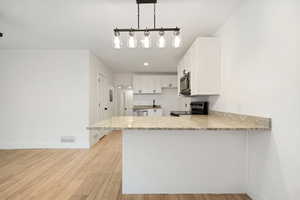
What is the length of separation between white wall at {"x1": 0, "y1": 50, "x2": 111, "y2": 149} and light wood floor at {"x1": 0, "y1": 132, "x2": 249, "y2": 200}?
15.8 inches

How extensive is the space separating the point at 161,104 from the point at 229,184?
17.8 feet

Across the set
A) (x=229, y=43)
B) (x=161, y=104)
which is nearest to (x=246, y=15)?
(x=229, y=43)

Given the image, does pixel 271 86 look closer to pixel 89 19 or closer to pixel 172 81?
pixel 89 19

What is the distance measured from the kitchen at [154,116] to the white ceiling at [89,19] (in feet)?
0.06

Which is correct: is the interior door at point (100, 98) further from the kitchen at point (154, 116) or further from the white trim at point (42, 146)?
the white trim at point (42, 146)

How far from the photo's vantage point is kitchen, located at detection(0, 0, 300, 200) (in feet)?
5.58

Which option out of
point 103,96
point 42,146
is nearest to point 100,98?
point 103,96

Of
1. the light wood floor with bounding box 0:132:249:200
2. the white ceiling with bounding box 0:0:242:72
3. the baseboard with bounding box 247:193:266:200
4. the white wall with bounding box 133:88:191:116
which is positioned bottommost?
the light wood floor with bounding box 0:132:249:200

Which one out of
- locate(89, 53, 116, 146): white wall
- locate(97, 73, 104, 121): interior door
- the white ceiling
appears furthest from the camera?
locate(97, 73, 104, 121): interior door

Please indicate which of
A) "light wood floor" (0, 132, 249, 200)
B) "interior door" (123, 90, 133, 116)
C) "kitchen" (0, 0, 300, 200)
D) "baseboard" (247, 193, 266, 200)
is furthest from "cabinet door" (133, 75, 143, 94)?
"baseboard" (247, 193, 266, 200)

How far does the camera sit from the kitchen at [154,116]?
1.70 metres

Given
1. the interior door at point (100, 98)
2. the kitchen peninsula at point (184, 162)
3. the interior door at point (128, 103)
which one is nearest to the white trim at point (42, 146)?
the interior door at point (100, 98)

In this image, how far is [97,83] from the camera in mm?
5219

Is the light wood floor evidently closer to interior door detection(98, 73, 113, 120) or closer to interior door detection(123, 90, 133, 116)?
interior door detection(98, 73, 113, 120)
